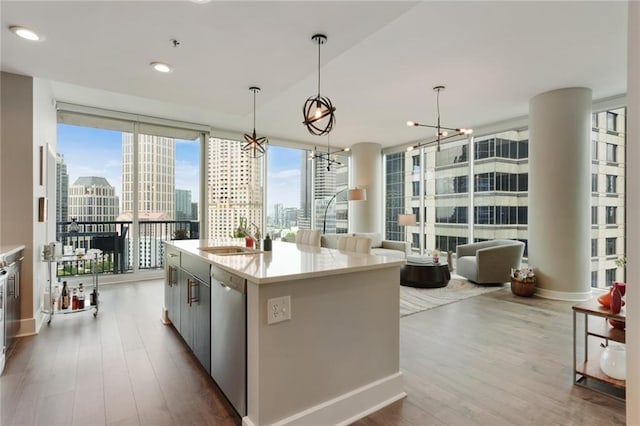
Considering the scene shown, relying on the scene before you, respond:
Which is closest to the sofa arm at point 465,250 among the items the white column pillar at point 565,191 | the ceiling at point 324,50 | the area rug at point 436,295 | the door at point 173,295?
the area rug at point 436,295

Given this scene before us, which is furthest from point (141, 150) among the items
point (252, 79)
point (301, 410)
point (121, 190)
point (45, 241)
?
point (301, 410)

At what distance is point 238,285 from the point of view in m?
1.87

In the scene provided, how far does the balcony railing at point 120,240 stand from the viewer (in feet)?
18.2

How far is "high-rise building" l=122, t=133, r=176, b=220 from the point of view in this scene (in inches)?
235

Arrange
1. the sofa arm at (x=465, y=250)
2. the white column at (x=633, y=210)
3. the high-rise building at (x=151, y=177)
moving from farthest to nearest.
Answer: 1. the sofa arm at (x=465, y=250)
2. the high-rise building at (x=151, y=177)
3. the white column at (x=633, y=210)

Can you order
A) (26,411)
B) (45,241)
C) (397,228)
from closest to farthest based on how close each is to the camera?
(26,411) → (45,241) → (397,228)

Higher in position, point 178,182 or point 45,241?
point 178,182

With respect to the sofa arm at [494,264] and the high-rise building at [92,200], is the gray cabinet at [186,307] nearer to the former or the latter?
the high-rise building at [92,200]

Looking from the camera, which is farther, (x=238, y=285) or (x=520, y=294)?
(x=520, y=294)

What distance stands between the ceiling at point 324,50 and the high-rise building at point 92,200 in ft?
4.42

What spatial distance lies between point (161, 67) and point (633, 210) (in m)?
3.42

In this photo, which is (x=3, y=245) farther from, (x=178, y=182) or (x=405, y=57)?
(x=405, y=57)

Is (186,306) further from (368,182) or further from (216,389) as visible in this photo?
(368,182)

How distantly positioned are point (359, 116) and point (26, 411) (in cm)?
552
